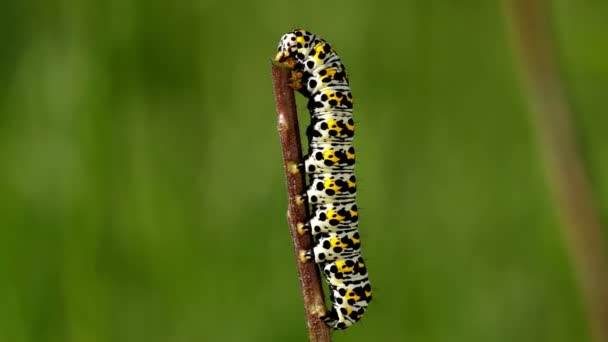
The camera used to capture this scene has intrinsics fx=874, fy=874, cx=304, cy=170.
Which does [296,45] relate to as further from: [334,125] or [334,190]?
[334,190]

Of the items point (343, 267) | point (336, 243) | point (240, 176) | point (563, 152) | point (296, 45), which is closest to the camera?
point (563, 152)

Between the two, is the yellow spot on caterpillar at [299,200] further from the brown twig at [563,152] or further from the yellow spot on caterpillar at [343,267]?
the yellow spot on caterpillar at [343,267]

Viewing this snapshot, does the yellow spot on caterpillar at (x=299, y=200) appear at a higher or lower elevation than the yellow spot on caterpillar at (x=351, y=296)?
higher

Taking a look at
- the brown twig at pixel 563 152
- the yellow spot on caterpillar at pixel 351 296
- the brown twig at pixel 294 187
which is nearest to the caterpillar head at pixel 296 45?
the yellow spot on caterpillar at pixel 351 296

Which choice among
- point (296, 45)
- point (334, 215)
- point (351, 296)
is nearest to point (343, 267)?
point (351, 296)

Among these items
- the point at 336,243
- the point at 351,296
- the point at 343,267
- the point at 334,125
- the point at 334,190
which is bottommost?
the point at 351,296

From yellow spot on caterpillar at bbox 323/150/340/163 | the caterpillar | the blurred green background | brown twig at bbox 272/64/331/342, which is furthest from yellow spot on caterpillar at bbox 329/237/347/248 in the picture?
the blurred green background
